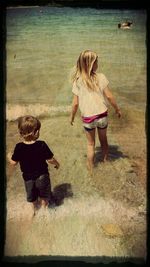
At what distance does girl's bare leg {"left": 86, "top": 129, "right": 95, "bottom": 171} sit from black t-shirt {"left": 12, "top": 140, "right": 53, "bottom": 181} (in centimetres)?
16

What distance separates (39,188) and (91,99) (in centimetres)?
43

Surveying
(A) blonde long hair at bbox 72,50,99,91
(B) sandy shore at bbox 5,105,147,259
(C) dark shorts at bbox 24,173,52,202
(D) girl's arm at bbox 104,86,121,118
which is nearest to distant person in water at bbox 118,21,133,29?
(A) blonde long hair at bbox 72,50,99,91

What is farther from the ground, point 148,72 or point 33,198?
point 148,72

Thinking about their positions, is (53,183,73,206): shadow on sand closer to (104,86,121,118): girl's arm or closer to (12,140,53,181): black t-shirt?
(12,140,53,181): black t-shirt

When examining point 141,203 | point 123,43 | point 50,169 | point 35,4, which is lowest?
point 141,203

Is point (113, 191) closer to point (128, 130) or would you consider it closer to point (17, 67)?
point (128, 130)

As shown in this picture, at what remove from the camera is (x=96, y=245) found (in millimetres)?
1705

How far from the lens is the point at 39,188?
1736 mm

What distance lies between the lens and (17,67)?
1.76 meters

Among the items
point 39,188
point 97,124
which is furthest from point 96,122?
point 39,188

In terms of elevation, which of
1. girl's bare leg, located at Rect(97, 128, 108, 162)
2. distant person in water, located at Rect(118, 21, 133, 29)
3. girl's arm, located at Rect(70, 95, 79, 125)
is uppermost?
distant person in water, located at Rect(118, 21, 133, 29)

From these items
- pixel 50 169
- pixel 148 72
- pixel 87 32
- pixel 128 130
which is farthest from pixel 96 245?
pixel 87 32

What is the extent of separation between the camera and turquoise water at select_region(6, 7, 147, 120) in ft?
5.73

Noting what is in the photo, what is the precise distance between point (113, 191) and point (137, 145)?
0.71 ft
